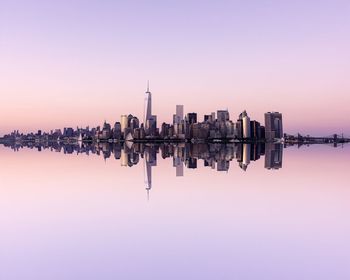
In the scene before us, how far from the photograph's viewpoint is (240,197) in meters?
30.9

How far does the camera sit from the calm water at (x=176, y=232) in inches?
594

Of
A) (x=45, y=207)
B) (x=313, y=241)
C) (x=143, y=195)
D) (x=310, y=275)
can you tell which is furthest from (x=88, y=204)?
(x=310, y=275)

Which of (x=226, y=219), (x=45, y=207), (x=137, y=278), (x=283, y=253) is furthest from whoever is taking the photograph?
(x=45, y=207)

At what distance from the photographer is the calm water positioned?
15078 millimetres

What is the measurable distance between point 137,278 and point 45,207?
14346 mm

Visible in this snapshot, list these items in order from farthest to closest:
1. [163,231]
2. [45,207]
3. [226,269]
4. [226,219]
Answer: [45,207] → [226,219] → [163,231] → [226,269]

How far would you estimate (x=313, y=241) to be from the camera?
18.6 metres

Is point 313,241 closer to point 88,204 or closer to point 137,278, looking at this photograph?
point 137,278

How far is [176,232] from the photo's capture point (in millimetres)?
20109

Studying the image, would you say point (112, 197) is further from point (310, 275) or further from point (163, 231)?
point (310, 275)

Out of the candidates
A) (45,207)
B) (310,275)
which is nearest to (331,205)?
(310,275)

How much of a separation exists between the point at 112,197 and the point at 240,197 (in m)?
8.31

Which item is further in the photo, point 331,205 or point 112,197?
point 112,197

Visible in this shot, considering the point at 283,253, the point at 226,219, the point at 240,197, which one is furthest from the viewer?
the point at 240,197
